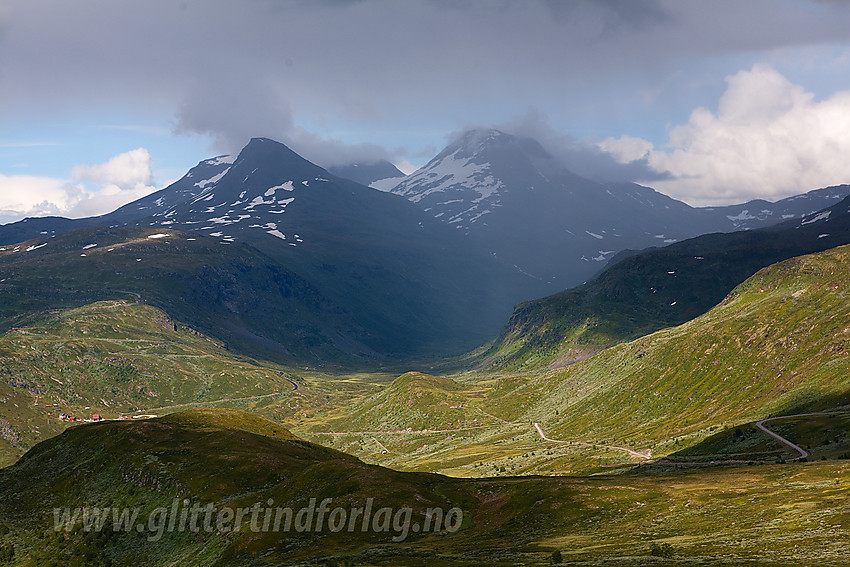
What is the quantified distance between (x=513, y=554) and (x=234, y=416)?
452 ft

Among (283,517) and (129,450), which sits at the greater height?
(129,450)

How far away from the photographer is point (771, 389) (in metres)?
183

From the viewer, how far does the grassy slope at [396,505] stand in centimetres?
5609

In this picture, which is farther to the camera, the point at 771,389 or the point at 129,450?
the point at 771,389

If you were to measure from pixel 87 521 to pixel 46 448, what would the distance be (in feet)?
160

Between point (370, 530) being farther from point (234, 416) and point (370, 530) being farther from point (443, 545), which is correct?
point (234, 416)

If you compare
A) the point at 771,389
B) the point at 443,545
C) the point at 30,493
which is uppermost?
the point at 30,493

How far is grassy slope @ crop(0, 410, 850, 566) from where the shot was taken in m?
56.1

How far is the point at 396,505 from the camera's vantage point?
275 ft

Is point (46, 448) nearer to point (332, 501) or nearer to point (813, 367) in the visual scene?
point (332, 501)

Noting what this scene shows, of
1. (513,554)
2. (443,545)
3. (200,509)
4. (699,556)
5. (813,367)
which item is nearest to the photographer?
(699,556)

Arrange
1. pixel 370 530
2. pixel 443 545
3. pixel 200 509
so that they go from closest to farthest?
pixel 443 545, pixel 370 530, pixel 200 509

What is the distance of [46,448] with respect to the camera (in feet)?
436

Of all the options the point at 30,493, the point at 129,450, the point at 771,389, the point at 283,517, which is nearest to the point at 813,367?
the point at 771,389
